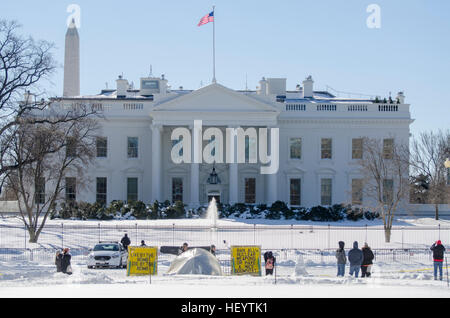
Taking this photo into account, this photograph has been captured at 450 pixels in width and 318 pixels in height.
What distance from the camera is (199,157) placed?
5156 centimetres

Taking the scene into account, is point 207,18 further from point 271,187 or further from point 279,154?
point 271,187

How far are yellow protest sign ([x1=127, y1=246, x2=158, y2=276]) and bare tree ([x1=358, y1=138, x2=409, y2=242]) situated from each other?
54.0 ft

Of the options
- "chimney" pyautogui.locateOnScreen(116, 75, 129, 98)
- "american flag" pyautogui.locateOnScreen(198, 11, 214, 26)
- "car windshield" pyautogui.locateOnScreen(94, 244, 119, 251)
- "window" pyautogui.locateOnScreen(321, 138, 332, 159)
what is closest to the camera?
"car windshield" pyautogui.locateOnScreen(94, 244, 119, 251)

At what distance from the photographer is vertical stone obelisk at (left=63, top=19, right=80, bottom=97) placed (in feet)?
278

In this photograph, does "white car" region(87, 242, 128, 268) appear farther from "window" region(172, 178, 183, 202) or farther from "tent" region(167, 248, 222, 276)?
"window" region(172, 178, 183, 202)

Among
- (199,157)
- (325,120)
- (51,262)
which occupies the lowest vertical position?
(51,262)

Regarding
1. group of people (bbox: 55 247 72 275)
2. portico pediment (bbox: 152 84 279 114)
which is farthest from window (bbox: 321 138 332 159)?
group of people (bbox: 55 247 72 275)

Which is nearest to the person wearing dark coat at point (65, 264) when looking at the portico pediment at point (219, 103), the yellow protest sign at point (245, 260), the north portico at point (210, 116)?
the yellow protest sign at point (245, 260)

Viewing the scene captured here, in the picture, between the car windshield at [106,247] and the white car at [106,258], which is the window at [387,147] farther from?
the white car at [106,258]

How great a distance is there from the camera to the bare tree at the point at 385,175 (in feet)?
116

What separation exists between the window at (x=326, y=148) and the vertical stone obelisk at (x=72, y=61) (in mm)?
41099
